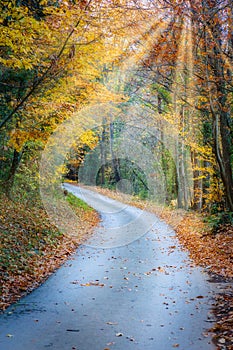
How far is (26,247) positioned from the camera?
35.9 feet

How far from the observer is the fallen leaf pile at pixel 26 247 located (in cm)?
835

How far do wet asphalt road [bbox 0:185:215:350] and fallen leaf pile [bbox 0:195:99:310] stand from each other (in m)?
0.35

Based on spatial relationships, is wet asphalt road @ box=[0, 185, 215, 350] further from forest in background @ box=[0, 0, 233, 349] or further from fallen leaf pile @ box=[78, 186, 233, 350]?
forest in background @ box=[0, 0, 233, 349]

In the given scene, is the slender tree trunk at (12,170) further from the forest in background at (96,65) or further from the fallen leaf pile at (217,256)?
the fallen leaf pile at (217,256)

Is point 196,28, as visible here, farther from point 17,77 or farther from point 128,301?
point 128,301

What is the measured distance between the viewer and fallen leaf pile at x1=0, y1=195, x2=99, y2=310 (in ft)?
27.4

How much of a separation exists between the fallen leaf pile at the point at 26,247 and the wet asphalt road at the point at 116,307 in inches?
13.9

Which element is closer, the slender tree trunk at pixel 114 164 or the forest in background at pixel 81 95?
the forest in background at pixel 81 95

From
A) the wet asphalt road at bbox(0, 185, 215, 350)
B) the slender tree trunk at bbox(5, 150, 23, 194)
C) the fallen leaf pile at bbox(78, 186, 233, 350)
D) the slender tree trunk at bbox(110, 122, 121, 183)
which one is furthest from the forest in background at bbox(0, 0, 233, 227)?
the slender tree trunk at bbox(110, 122, 121, 183)

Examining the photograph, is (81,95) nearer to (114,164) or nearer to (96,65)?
(96,65)

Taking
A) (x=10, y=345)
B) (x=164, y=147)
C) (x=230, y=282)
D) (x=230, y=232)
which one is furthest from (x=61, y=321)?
(x=164, y=147)

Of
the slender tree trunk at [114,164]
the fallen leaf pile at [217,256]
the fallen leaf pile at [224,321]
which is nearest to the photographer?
the fallen leaf pile at [224,321]

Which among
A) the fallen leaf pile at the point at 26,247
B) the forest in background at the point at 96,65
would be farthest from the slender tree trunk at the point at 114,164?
the fallen leaf pile at the point at 26,247

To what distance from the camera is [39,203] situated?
54.9ft
